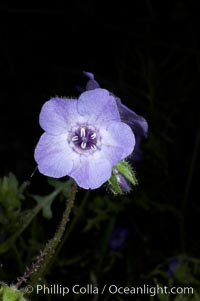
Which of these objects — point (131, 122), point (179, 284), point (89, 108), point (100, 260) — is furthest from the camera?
point (100, 260)

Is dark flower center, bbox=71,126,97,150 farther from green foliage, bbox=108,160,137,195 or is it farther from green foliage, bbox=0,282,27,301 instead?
green foliage, bbox=0,282,27,301

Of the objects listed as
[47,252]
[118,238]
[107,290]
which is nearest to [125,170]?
[47,252]

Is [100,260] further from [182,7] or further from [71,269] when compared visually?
[182,7]

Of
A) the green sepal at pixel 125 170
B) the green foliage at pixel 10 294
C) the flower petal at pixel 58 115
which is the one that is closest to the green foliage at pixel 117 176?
the green sepal at pixel 125 170

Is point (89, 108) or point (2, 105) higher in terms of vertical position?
point (89, 108)

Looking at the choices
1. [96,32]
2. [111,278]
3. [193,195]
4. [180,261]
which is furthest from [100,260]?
[96,32]

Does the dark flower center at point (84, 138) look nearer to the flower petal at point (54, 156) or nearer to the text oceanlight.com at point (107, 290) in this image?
the flower petal at point (54, 156)
